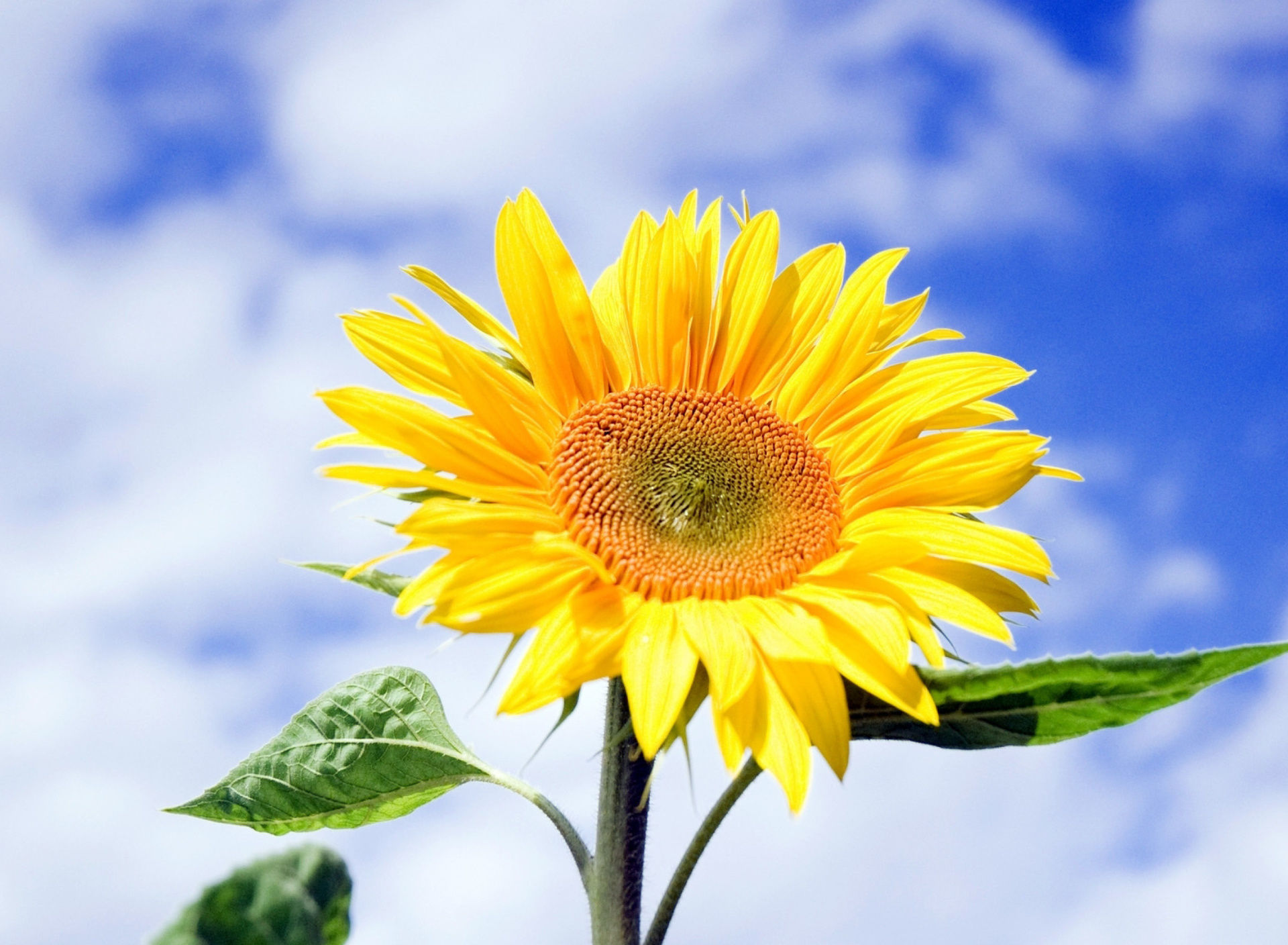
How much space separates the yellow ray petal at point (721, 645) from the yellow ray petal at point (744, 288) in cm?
88

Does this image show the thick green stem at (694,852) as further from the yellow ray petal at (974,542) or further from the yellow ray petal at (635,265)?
the yellow ray petal at (635,265)

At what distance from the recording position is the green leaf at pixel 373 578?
265cm

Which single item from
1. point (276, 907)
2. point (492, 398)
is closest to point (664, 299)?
point (492, 398)

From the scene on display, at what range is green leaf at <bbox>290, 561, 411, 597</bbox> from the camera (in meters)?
2.65

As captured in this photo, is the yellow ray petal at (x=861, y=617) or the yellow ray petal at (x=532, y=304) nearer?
the yellow ray petal at (x=861, y=617)

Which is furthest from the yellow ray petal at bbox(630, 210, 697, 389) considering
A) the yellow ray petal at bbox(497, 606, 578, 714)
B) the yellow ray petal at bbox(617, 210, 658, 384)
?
the yellow ray petal at bbox(497, 606, 578, 714)

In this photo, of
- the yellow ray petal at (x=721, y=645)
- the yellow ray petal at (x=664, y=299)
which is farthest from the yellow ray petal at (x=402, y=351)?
the yellow ray petal at (x=721, y=645)

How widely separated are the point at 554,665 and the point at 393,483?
549 millimetres

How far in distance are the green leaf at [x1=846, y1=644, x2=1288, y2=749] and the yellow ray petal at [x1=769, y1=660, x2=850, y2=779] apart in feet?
0.65

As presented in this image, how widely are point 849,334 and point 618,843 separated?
1.40 metres

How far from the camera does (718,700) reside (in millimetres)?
2287

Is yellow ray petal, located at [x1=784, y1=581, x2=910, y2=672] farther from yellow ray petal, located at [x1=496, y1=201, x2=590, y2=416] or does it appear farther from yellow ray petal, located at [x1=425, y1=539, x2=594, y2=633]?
yellow ray petal, located at [x1=496, y1=201, x2=590, y2=416]

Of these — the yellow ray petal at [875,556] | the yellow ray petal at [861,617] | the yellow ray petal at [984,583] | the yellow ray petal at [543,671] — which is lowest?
the yellow ray petal at [543,671]

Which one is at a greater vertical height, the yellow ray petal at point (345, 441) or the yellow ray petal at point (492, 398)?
the yellow ray petal at point (492, 398)
